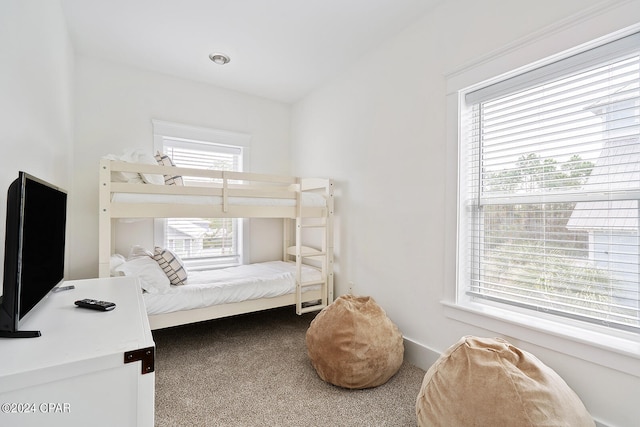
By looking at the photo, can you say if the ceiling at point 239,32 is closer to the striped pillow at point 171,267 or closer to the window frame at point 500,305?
the window frame at point 500,305

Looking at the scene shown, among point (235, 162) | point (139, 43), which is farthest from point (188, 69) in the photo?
point (235, 162)

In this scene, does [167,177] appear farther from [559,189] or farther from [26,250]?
[559,189]

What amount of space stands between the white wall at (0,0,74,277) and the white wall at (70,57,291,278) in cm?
49

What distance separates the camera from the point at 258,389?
189 centimetres

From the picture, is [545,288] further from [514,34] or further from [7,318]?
[7,318]

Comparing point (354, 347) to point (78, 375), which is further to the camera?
point (354, 347)

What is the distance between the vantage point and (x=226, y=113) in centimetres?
353

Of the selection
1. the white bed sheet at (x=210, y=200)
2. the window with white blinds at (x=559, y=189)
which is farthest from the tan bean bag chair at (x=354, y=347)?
the white bed sheet at (x=210, y=200)

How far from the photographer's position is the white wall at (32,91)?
4.04 ft

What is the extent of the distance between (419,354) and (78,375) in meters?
2.05

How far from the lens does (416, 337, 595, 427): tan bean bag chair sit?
1.20 meters

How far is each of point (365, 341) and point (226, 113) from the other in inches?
114

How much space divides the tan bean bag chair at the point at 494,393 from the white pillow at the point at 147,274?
6.12 feet

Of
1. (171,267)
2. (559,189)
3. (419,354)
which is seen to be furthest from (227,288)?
(559,189)
